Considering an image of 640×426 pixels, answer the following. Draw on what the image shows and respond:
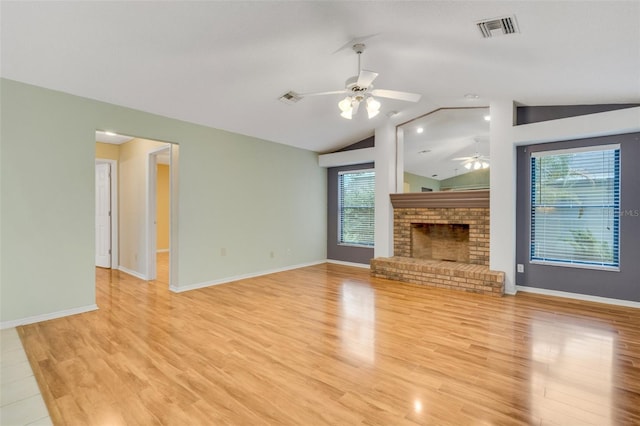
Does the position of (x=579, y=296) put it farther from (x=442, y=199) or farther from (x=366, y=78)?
(x=366, y=78)

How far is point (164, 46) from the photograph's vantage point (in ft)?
9.52

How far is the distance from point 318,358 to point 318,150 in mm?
5044

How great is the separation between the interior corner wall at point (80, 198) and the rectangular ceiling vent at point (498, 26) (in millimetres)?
3933

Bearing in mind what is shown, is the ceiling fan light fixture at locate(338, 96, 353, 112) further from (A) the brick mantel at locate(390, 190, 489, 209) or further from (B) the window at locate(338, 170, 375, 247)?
(B) the window at locate(338, 170, 375, 247)

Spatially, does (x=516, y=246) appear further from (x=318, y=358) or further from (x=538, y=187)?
(x=318, y=358)

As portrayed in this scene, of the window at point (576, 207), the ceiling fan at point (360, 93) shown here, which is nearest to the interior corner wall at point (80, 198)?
the ceiling fan at point (360, 93)

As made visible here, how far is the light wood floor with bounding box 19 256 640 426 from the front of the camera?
1919 millimetres

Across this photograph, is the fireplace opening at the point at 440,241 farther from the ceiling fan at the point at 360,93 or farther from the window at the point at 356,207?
the ceiling fan at the point at 360,93

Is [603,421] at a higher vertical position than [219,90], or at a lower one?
lower

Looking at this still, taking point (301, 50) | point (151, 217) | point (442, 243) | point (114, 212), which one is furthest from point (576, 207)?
point (114, 212)

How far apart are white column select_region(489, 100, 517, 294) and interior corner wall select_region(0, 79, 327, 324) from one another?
12.6ft

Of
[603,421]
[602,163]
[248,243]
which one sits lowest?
[603,421]

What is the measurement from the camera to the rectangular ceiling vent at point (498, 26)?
8.38ft

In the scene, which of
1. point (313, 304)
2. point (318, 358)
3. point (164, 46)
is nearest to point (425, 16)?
point (164, 46)
